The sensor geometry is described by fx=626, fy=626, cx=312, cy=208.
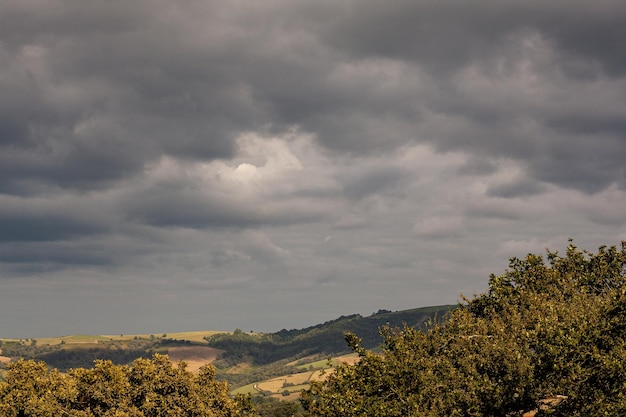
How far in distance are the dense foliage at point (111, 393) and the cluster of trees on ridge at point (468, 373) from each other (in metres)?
0.11

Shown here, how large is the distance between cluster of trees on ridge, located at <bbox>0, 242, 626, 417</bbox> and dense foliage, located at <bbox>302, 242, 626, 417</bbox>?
83 mm

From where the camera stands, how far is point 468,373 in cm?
4575

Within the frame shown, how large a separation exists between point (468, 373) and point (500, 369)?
265 cm

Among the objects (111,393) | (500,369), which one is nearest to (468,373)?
(500,369)

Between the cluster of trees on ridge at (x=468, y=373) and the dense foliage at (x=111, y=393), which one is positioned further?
the dense foliage at (x=111, y=393)

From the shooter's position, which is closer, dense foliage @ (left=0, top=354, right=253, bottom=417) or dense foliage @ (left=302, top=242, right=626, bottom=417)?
dense foliage @ (left=302, top=242, right=626, bottom=417)

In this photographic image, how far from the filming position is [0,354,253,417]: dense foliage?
6756 centimetres

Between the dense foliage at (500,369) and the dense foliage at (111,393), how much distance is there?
2007cm

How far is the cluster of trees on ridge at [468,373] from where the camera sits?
38.6 metres

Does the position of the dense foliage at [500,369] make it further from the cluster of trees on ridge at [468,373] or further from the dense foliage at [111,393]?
the dense foliage at [111,393]

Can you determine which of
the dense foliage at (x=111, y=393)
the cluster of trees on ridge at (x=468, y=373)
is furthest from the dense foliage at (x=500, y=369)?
the dense foliage at (x=111, y=393)

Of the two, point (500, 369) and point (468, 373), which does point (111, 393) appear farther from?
point (500, 369)

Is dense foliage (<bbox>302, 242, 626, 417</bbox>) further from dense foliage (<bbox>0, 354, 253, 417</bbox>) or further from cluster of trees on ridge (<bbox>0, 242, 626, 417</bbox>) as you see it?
dense foliage (<bbox>0, 354, 253, 417</bbox>)

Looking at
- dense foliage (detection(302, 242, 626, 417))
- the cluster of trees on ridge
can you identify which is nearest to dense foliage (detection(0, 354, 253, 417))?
the cluster of trees on ridge
